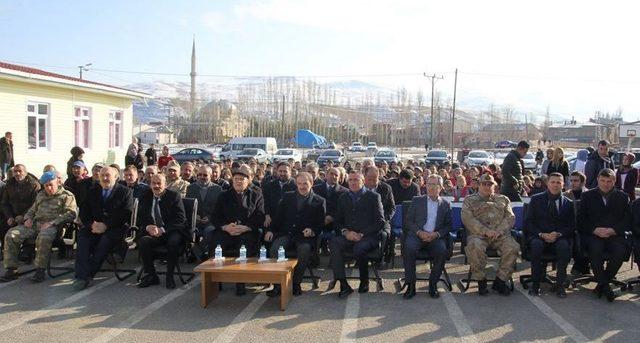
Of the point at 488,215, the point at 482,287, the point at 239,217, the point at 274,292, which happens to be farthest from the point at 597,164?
the point at 274,292

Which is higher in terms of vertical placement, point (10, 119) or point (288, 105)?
point (288, 105)

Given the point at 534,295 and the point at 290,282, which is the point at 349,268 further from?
the point at 534,295

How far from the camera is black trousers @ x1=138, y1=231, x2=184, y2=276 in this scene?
672 cm

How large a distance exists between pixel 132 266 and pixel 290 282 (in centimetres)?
287

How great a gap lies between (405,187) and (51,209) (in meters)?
5.24

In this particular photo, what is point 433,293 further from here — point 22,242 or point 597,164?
point 597,164

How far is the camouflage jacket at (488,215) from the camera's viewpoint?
6727 millimetres

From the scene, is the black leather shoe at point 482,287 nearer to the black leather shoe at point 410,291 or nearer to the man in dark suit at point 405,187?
the black leather shoe at point 410,291

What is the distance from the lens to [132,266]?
7.84 meters

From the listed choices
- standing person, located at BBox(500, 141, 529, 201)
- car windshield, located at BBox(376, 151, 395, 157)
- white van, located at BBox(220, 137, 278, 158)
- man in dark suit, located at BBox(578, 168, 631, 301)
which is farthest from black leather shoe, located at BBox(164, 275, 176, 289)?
white van, located at BBox(220, 137, 278, 158)

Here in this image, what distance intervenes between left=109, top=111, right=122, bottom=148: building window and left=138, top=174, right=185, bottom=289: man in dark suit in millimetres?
15132

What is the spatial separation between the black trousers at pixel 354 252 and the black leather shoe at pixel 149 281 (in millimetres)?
2204

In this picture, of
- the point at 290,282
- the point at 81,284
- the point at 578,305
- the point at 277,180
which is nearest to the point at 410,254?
the point at 290,282

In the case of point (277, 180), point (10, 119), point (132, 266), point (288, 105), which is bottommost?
point (132, 266)
